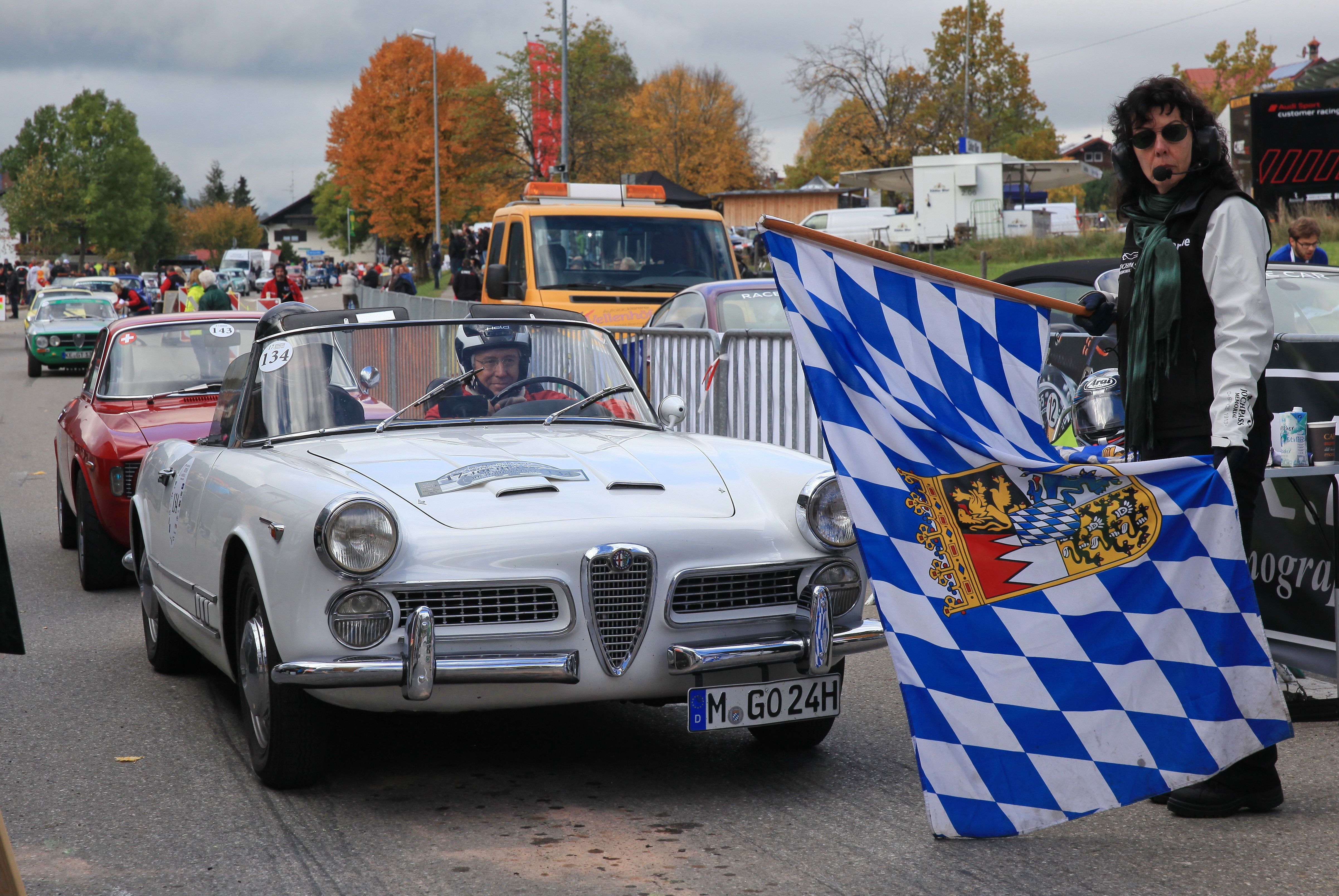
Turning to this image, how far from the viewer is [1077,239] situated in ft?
97.4

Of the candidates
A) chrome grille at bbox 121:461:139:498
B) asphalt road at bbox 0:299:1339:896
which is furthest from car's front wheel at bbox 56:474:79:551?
asphalt road at bbox 0:299:1339:896

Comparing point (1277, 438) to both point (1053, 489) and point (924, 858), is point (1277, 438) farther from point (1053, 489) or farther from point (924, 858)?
point (924, 858)

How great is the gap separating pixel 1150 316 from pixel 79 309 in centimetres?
2770

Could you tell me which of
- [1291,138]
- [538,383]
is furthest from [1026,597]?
[1291,138]

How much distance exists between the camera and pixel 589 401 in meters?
5.47

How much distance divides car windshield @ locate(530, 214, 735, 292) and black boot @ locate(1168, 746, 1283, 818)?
1091 cm

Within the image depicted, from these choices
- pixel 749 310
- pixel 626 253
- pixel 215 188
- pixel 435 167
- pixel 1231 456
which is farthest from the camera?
pixel 215 188

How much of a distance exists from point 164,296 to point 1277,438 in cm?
2671

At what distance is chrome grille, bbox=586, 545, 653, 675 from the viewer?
158 inches

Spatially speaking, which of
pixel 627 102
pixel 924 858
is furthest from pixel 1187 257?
pixel 627 102

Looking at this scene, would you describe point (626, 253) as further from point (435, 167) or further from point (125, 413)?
point (435, 167)

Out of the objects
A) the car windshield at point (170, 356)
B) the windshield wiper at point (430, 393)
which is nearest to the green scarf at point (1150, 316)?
the windshield wiper at point (430, 393)

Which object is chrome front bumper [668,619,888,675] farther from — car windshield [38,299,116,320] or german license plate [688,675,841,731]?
car windshield [38,299,116,320]

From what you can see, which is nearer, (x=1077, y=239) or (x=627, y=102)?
(x=1077, y=239)
